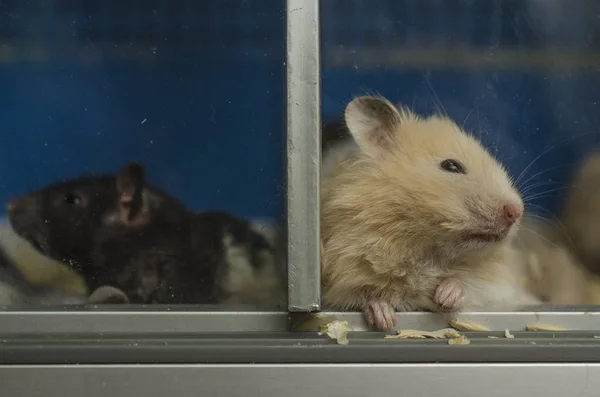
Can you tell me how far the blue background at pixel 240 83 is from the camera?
1.30 m

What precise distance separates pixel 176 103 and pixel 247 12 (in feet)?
0.76

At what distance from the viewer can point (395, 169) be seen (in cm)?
131

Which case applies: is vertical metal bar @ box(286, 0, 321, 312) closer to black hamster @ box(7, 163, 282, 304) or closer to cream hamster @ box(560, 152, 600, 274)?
black hamster @ box(7, 163, 282, 304)

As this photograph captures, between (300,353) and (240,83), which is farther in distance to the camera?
(240,83)

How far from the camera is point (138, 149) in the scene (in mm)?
1324

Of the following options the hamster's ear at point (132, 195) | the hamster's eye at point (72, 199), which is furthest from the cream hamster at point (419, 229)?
the hamster's eye at point (72, 199)

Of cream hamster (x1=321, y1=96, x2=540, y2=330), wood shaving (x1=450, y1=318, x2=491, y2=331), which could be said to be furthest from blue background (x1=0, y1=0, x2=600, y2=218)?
wood shaving (x1=450, y1=318, x2=491, y2=331)

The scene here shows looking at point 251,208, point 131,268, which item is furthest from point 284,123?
point 131,268

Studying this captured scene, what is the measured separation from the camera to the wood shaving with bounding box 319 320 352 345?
1.07m

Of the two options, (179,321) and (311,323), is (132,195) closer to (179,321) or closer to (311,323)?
(179,321)

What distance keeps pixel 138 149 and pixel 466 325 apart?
2.38 feet

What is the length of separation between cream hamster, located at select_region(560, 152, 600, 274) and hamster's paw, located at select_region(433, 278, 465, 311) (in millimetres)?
365

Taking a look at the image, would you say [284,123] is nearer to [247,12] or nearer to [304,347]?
[247,12]

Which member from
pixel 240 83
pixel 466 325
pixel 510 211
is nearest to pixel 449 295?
pixel 466 325
